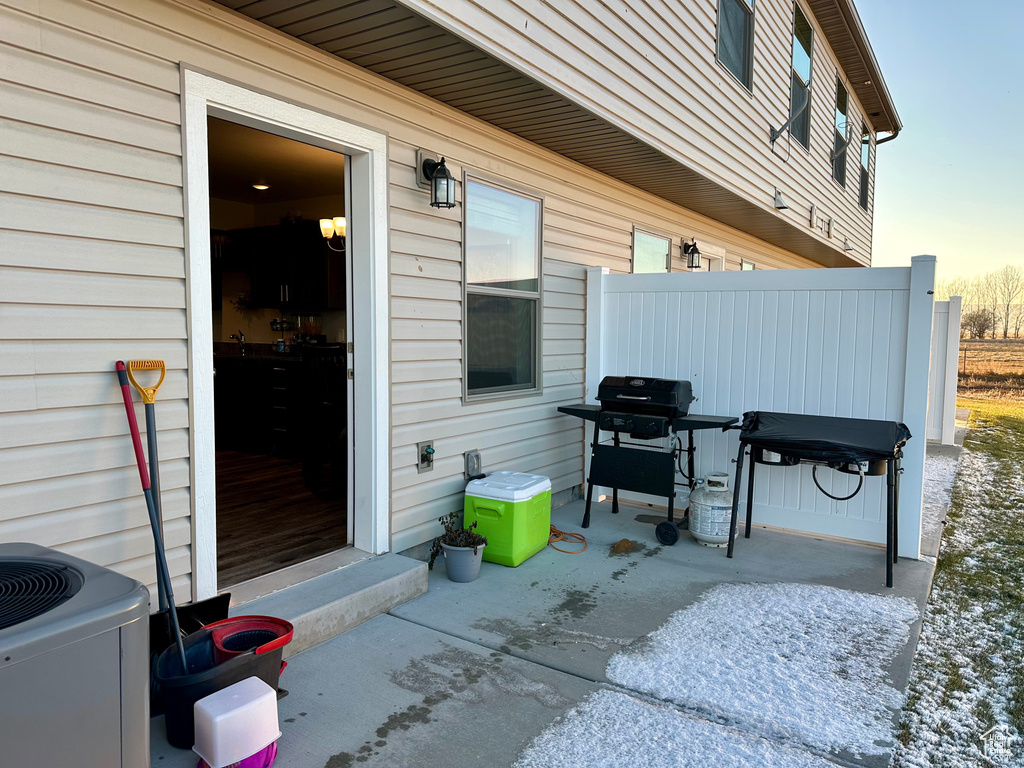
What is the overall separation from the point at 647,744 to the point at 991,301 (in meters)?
21.9

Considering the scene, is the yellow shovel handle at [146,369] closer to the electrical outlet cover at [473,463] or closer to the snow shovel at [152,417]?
the snow shovel at [152,417]

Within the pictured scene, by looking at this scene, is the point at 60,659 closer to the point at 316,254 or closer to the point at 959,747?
the point at 959,747

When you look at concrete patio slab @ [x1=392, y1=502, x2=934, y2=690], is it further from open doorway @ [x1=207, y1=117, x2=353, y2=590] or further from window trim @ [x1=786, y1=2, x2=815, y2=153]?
window trim @ [x1=786, y1=2, x2=815, y2=153]

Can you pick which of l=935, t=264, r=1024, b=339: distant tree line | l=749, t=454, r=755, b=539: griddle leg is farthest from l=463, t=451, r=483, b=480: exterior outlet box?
l=935, t=264, r=1024, b=339: distant tree line

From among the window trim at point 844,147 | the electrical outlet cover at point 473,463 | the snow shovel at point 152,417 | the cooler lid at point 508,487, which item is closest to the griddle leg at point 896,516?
the cooler lid at point 508,487

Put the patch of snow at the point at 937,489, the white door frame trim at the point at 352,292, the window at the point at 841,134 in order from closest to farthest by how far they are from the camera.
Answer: the white door frame trim at the point at 352,292 < the patch of snow at the point at 937,489 < the window at the point at 841,134

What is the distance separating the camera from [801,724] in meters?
2.25

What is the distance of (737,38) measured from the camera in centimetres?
605

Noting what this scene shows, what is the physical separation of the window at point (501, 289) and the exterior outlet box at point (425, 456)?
1.62 ft

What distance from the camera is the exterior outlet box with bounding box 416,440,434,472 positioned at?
12.1 ft

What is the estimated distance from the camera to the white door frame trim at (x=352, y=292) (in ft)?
8.42

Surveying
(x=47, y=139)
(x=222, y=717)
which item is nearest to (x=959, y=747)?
(x=222, y=717)

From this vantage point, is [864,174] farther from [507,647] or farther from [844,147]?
[507,647]

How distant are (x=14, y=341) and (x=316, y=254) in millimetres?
5119
